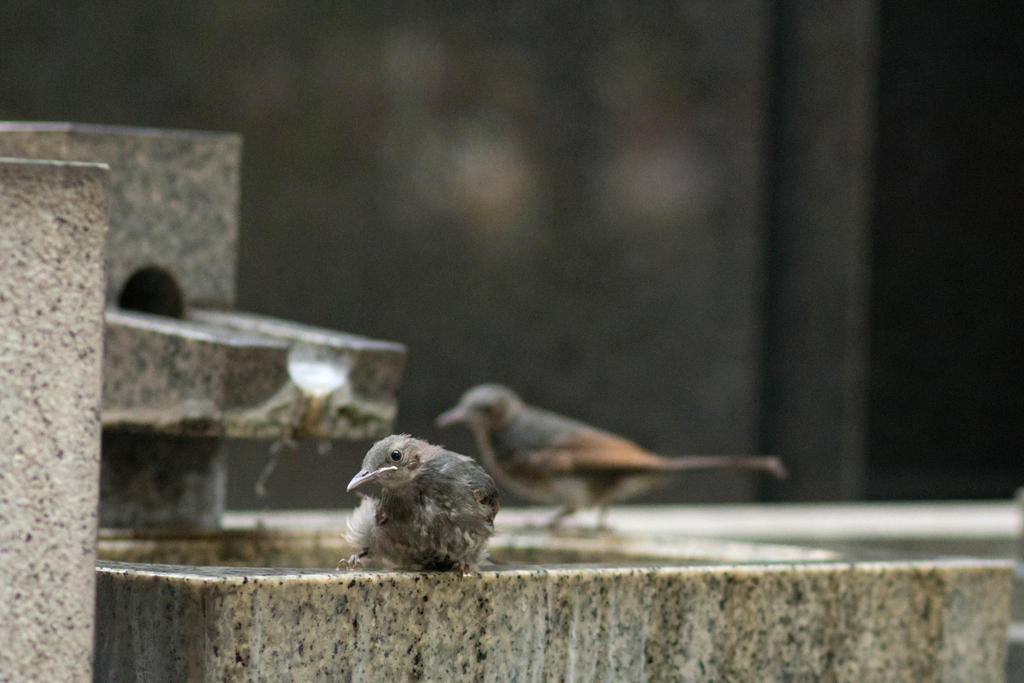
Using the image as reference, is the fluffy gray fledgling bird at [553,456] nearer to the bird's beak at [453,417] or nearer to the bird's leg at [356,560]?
the bird's beak at [453,417]

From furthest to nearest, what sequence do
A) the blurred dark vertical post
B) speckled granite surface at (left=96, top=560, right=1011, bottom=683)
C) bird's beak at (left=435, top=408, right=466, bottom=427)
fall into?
1. the blurred dark vertical post
2. bird's beak at (left=435, top=408, right=466, bottom=427)
3. speckled granite surface at (left=96, top=560, right=1011, bottom=683)

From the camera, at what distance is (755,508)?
8109 mm

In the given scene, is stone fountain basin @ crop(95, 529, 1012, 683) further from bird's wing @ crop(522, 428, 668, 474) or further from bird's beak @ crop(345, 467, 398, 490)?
bird's wing @ crop(522, 428, 668, 474)

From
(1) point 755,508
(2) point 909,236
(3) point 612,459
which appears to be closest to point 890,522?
(1) point 755,508

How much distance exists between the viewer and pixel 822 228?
8227 mm

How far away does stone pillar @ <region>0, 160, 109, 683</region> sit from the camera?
7.88ft

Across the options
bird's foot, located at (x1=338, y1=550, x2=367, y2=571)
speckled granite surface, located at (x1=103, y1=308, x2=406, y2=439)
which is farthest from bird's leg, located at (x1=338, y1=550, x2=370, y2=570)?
speckled granite surface, located at (x1=103, y1=308, x2=406, y2=439)

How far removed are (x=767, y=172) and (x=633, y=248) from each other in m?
1.00

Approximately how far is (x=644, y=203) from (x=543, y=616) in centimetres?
517

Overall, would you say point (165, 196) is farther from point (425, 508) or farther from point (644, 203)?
point (644, 203)

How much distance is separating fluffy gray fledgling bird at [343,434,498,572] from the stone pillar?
642mm

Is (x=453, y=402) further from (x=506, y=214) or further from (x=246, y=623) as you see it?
(x=246, y=623)

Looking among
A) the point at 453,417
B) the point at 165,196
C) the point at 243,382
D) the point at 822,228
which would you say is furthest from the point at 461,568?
the point at 822,228

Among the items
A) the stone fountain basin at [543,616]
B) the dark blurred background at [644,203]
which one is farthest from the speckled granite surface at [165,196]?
the dark blurred background at [644,203]
